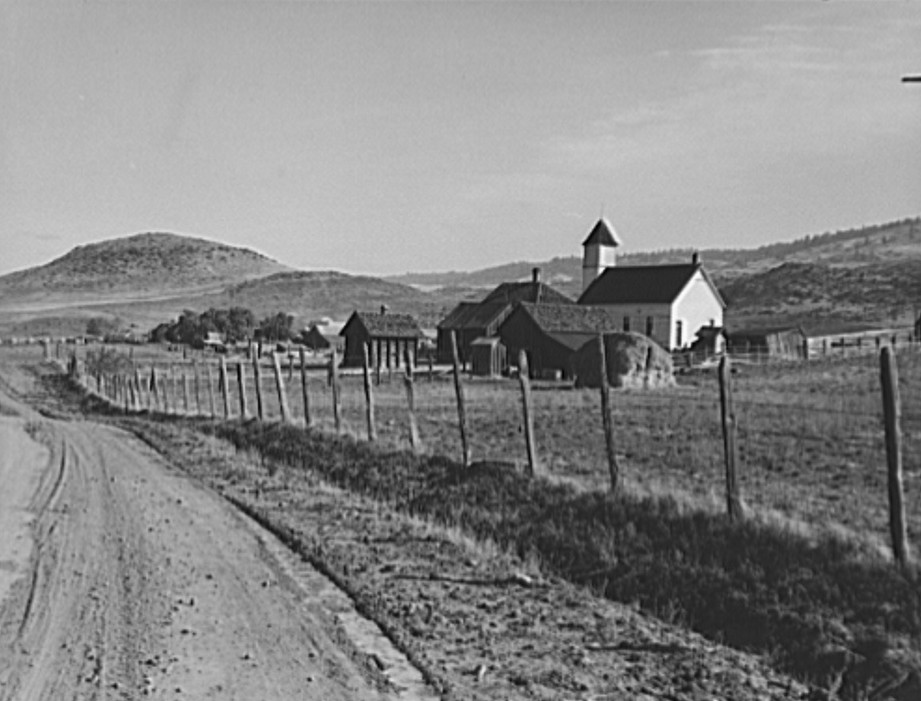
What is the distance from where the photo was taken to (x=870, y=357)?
5334 centimetres

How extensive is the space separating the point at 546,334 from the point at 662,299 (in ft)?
69.9

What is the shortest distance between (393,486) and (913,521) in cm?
770

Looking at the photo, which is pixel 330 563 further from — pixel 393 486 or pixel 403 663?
pixel 393 486

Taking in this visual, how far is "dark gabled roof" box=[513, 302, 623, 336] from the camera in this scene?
59281mm

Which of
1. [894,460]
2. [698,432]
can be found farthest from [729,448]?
[698,432]

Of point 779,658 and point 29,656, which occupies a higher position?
point 29,656

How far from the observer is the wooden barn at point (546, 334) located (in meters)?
57.3

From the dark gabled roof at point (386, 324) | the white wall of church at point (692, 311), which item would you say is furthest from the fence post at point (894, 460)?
the white wall of church at point (692, 311)

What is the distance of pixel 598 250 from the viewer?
89.9 m

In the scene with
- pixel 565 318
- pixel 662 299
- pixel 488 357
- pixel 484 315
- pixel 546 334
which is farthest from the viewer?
pixel 662 299

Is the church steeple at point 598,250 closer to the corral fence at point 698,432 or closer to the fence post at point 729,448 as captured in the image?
the corral fence at point 698,432

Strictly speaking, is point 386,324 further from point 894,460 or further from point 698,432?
point 894,460

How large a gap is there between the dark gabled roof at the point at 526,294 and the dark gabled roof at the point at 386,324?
528cm

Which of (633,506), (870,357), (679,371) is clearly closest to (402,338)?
(679,371)
